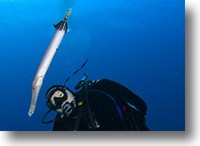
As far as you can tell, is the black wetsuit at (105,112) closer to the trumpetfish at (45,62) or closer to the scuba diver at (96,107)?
the scuba diver at (96,107)

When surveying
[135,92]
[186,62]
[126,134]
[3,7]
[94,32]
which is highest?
[3,7]

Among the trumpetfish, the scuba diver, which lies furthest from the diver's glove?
the trumpetfish

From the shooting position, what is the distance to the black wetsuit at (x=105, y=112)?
1.23m

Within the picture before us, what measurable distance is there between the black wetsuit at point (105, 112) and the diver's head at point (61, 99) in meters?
0.02

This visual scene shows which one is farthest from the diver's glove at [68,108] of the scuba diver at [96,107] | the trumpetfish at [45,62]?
the trumpetfish at [45,62]

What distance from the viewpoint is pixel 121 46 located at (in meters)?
1.24

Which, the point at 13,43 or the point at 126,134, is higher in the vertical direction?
the point at 13,43

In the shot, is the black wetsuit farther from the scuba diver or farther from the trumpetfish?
the trumpetfish

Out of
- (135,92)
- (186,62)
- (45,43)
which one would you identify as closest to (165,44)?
(186,62)

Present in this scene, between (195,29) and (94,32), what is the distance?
1.38ft

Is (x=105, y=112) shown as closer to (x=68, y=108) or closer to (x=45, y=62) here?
(x=68, y=108)

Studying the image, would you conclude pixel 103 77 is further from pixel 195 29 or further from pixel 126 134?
pixel 195 29

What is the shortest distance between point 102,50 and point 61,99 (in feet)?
0.88

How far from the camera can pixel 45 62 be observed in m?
1.24
